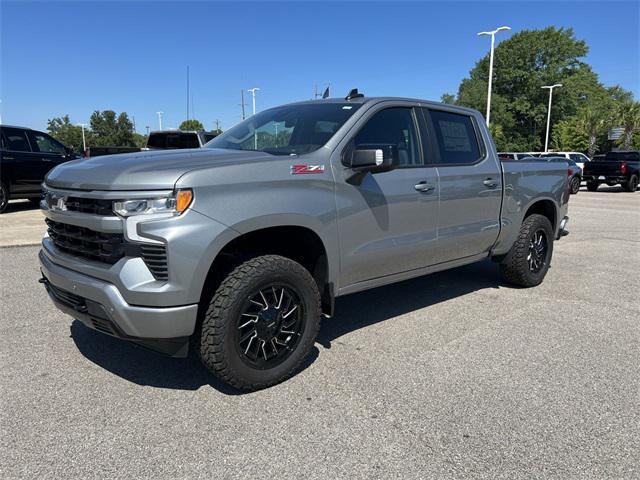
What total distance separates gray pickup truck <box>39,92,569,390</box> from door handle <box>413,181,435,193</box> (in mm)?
12

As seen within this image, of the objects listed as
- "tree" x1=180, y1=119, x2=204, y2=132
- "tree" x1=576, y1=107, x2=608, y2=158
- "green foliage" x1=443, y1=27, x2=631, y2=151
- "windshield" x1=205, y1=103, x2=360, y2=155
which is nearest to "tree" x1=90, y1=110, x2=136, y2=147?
"tree" x1=180, y1=119, x2=204, y2=132

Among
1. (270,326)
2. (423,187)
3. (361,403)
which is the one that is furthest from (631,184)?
(270,326)

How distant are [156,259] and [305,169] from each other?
1.12m

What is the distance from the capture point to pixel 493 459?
246cm

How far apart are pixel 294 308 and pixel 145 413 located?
3.53 feet

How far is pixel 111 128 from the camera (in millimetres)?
67125

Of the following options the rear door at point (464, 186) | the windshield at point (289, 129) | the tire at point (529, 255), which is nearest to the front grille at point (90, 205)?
the windshield at point (289, 129)

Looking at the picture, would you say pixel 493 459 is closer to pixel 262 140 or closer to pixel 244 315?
pixel 244 315

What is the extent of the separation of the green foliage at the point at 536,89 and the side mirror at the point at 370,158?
6051 centimetres

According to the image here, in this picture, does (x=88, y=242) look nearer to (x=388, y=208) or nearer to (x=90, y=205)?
(x=90, y=205)

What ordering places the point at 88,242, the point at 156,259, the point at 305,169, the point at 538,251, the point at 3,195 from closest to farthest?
the point at 156,259, the point at 88,242, the point at 305,169, the point at 538,251, the point at 3,195

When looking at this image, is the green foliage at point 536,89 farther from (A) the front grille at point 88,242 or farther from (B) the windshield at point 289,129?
(A) the front grille at point 88,242

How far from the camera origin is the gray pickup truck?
2.69 meters

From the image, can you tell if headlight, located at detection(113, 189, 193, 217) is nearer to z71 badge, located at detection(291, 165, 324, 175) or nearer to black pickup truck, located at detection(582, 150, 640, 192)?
z71 badge, located at detection(291, 165, 324, 175)
